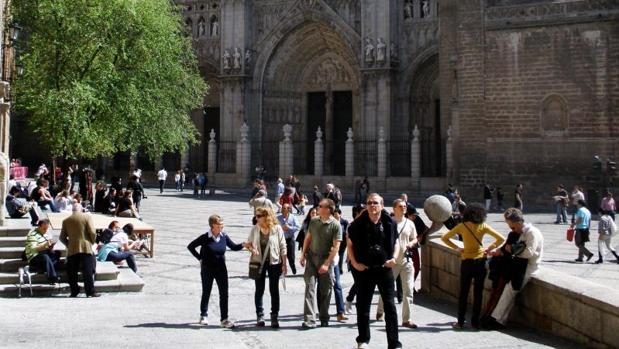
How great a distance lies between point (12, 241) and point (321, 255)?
18.0 ft

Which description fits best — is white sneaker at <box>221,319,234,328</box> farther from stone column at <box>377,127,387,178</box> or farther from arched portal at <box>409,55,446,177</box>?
arched portal at <box>409,55,446,177</box>

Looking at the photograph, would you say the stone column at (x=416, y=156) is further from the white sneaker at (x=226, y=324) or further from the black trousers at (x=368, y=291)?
the black trousers at (x=368, y=291)

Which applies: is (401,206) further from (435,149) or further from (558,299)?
(435,149)

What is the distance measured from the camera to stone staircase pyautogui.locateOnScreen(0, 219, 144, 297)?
31.8 ft

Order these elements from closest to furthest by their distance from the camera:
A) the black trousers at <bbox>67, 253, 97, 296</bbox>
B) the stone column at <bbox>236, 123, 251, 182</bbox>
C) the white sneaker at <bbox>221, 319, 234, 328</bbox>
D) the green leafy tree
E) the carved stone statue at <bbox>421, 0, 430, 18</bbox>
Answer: the white sneaker at <bbox>221, 319, 234, 328</bbox>
the black trousers at <bbox>67, 253, 97, 296</bbox>
the green leafy tree
the carved stone statue at <bbox>421, 0, 430, 18</bbox>
the stone column at <bbox>236, 123, 251, 182</bbox>

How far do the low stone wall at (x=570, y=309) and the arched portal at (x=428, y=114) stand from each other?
2396 cm

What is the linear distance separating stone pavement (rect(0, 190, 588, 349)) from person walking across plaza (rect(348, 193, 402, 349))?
57 cm

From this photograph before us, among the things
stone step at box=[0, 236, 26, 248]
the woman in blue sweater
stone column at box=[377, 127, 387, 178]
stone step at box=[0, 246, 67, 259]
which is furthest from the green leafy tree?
the woman in blue sweater

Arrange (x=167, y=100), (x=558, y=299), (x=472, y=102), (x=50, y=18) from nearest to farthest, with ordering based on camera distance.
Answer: (x=558, y=299) → (x=50, y=18) → (x=167, y=100) → (x=472, y=102)

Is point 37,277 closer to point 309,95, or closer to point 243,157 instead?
point 243,157

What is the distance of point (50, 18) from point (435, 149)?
18527mm

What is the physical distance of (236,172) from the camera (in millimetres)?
34594

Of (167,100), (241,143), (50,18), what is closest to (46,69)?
(50,18)

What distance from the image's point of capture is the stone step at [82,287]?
31.3 ft
